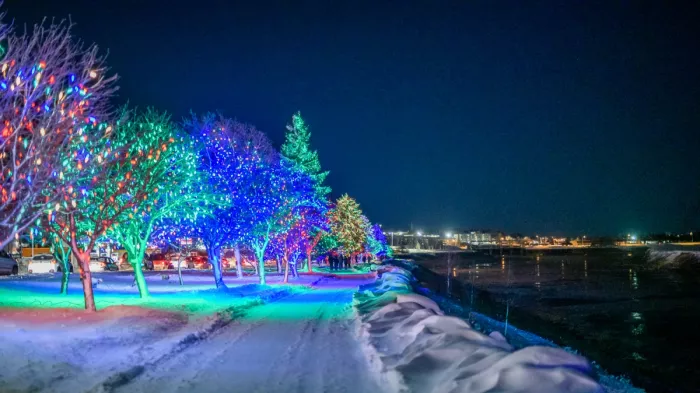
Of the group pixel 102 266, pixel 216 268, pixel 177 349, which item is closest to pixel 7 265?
pixel 102 266

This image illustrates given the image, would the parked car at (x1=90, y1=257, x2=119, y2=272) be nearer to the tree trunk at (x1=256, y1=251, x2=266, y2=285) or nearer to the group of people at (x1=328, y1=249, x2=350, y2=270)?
the tree trunk at (x1=256, y1=251, x2=266, y2=285)

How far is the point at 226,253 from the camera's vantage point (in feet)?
233

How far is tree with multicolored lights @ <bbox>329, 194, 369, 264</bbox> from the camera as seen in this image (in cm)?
7156

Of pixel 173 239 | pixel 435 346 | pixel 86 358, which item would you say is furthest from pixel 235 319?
pixel 173 239

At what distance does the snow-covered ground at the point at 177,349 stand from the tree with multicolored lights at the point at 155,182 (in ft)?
8.04

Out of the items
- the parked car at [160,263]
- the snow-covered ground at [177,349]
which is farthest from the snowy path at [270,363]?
the parked car at [160,263]

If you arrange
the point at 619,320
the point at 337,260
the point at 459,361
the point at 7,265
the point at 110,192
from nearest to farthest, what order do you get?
1. the point at 459,361
2. the point at 110,192
3. the point at 619,320
4. the point at 7,265
5. the point at 337,260

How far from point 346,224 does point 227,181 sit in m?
40.9

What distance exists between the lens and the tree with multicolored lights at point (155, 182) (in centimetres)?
2019

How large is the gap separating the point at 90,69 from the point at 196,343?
6360 millimetres

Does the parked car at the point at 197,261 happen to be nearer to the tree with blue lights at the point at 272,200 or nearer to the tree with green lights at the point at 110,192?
the tree with blue lights at the point at 272,200

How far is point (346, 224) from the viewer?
239 feet

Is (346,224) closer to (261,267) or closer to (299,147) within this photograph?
(299,147)

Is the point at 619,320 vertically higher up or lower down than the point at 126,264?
lower down
